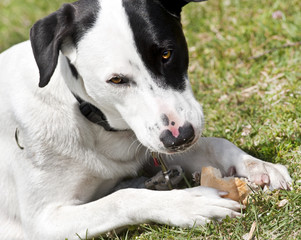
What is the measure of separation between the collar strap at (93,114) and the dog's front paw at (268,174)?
0.91m

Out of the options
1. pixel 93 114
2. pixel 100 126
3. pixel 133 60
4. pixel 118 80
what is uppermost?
pixel 133 60

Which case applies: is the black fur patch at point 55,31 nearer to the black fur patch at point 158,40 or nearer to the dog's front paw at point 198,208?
the black fur patch at point 158,40

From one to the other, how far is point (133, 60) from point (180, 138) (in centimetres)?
50

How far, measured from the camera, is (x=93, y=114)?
3.18 meters

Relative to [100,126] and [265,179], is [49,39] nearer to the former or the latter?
[100,126]

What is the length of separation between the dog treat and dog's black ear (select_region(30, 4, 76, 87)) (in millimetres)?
1099

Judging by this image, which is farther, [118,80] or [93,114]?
[93,114]

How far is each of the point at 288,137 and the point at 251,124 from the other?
371 mm

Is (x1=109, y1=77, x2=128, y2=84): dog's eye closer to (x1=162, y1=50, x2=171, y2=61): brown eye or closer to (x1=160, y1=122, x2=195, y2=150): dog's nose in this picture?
(x1=162, y1=50, x2=171, y2=61): brown eye

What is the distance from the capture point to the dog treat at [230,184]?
9.43 feet

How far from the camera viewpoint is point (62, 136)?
315cm

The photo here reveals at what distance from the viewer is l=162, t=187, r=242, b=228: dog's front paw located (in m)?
2.70

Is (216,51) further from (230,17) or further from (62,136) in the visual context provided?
(62,136)

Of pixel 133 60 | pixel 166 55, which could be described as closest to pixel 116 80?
pixel 133 60
